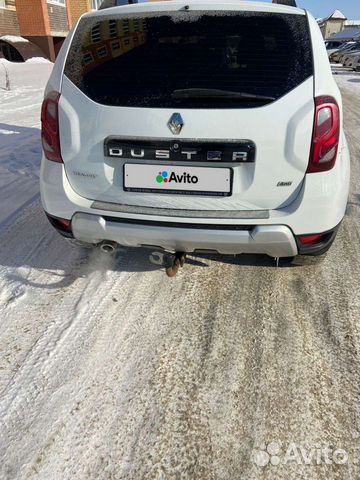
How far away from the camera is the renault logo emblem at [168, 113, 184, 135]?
7.04ft

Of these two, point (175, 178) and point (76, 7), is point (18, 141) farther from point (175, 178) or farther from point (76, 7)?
point (76, 7)

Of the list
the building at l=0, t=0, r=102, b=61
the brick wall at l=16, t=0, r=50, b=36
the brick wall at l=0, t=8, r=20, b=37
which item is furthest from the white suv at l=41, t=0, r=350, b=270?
the brick wall at l=16, t=0, r=50, b=36

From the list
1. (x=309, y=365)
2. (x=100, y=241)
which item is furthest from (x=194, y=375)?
(x=100, y=241)

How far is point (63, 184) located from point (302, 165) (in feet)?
4.75

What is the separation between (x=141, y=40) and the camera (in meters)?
2.32

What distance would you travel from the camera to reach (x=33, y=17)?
19688mm

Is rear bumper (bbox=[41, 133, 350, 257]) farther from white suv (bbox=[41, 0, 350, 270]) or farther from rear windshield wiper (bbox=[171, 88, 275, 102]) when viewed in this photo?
rear windshield wiper (bbox=[171, 88, 275, 102])

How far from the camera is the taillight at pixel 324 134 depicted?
84.1 inches

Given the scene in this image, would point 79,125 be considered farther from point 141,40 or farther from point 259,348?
point 259,348

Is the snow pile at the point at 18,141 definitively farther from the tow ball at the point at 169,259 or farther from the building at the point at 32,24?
the building at the point at 32,24

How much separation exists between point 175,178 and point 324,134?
0.86 m

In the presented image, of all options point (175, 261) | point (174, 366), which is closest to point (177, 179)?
point (175, 261)

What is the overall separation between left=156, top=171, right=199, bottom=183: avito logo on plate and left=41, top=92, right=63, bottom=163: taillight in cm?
65

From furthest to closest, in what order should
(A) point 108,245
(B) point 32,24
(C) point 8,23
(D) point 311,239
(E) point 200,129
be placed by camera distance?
1. (B) point 32,24
2. (C) point 8,23
3. (A) point 108,245
4. (D) point 311,239
5. (E) point 200,129
